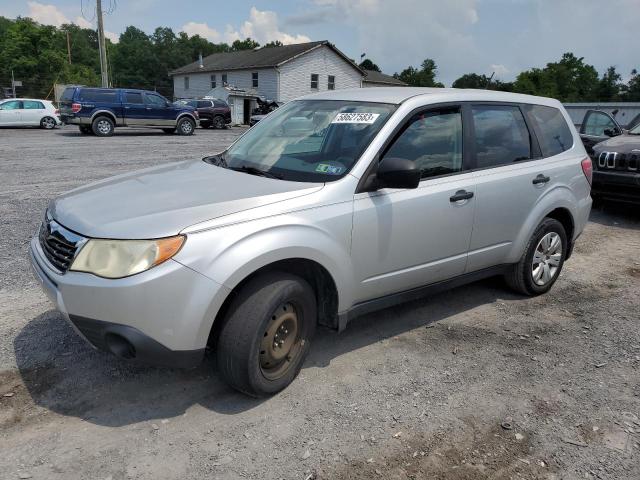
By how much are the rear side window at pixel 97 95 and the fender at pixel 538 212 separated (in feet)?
63.0

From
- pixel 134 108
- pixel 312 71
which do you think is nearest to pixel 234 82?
pixel 312 71

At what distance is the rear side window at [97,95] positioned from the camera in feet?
65.3

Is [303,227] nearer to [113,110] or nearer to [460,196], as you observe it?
[460,196]

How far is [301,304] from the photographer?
3.25 metres

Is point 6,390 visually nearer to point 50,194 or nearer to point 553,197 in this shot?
point 553,197

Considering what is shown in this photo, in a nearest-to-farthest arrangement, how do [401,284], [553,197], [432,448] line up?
[432,448]
[401,284]
[553,197]

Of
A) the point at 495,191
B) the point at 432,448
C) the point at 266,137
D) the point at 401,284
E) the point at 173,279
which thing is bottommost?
the point at 432,448

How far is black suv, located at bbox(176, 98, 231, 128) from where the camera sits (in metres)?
28.4

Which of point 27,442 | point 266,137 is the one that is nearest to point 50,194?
point 266,137

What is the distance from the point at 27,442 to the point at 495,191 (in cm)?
353

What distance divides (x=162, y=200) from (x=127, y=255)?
1.60ft

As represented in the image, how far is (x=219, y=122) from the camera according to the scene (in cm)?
2911

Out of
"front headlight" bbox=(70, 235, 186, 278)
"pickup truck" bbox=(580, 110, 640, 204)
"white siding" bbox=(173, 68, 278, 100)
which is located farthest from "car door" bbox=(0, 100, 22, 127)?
"front headlight" bbox=(70, 235, 186, 278)

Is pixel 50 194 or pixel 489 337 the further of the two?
pixel 50 194
